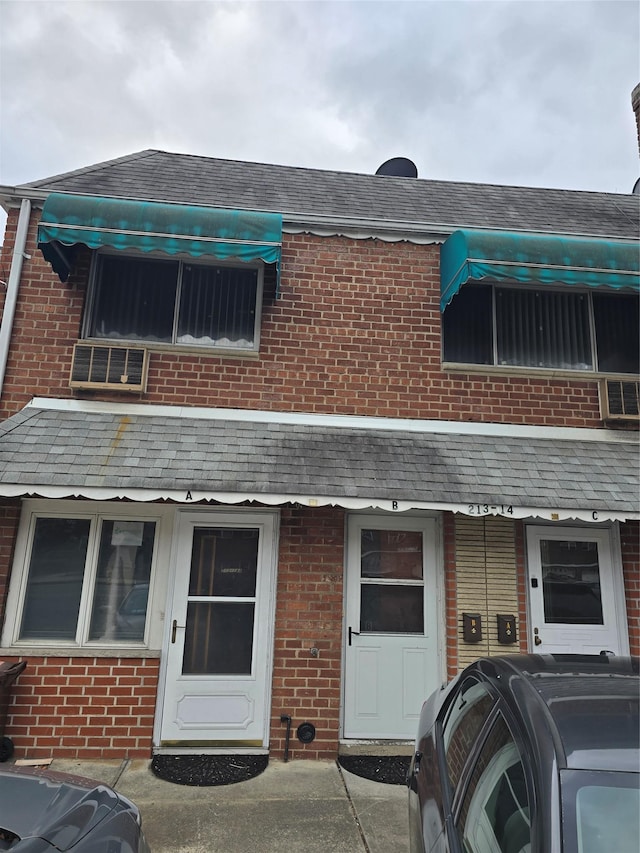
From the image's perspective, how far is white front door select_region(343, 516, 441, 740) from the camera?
535 cm

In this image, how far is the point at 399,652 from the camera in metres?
5.48

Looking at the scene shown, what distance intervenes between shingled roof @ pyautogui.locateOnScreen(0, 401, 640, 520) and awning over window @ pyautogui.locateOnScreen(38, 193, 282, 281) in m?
1.62

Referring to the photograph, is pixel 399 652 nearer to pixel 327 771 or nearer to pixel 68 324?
pixel 327 771

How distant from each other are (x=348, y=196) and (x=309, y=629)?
5.44 meters

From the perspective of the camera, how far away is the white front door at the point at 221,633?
5.12 meters

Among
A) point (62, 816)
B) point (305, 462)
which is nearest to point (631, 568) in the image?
point (305, 462)

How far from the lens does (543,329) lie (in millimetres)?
6410

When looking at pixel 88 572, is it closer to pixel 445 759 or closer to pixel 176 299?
pixel 176 299

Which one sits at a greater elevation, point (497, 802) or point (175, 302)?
point (175, 302)

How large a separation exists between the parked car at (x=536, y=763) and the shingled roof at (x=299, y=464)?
7.67 feet

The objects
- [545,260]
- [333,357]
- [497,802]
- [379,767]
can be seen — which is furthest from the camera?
[333,357]

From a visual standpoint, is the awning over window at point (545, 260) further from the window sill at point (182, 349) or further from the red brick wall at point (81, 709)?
the red brick wall at point (81, 709)

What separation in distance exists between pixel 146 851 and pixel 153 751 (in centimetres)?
258

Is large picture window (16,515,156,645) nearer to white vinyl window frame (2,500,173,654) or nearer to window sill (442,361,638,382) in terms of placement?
white vinyl window frame (2,500,173,654)
